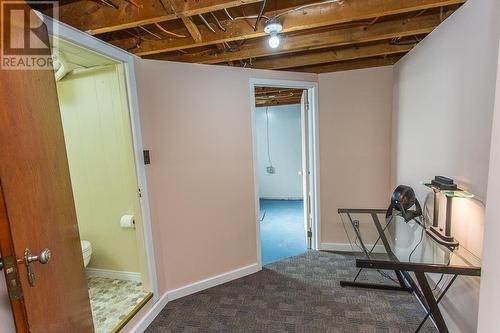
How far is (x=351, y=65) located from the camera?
2953 millimetres

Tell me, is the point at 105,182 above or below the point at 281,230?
above

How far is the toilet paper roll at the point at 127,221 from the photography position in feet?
7.70

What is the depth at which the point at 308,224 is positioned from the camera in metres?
3.29

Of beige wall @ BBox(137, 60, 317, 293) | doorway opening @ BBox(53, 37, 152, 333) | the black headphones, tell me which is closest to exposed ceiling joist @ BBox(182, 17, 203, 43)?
beige wall @ BBox(137, 60, 317, 293)

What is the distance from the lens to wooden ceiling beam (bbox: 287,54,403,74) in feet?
9.21

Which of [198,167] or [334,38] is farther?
[198,167]

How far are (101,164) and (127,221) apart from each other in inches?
23.5

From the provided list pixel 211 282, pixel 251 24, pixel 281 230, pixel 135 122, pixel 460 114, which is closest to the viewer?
pixel 460 114

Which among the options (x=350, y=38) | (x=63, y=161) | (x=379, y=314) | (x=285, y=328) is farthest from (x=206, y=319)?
(x=350, y=38)

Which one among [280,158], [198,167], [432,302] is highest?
[198,167]

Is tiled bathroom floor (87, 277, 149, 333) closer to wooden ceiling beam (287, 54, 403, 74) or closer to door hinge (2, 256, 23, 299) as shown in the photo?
door hinge (2, 256, 23, 299)

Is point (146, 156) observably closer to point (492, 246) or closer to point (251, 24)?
point (251, 24)

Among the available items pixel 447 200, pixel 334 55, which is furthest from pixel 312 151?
pixel 447 200

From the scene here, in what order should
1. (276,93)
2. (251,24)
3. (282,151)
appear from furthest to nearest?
(282,151)
(276,93)
(251,24)
